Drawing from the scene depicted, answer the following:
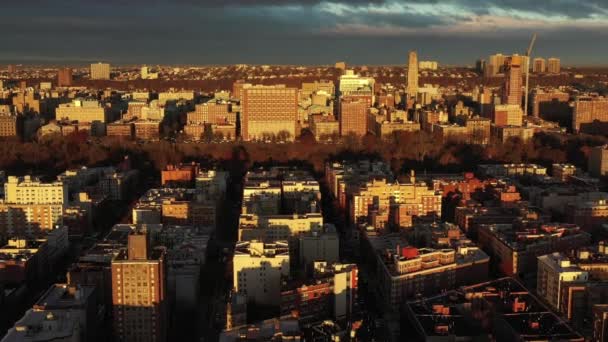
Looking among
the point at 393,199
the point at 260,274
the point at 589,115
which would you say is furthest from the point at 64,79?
the point at 260,274

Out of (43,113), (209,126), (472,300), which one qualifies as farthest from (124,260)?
(43,113)

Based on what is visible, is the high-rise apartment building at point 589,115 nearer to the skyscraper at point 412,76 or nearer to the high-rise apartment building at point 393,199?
the skyscraper at point 412,76

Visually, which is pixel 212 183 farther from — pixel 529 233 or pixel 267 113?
pixel 267 113

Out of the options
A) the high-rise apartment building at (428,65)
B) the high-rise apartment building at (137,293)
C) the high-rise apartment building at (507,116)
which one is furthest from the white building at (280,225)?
the high-rise apartment building at (428,65)

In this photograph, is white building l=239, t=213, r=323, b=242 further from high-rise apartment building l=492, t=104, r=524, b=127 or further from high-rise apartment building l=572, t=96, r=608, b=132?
high-rise apartment building l=572, t=96, r=608, b=132

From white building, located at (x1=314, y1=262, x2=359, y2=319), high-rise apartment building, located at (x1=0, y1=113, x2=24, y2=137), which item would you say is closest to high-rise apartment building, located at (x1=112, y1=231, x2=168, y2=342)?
A: white building, located at (x1=314, y1=262, x2=359, y2=319)

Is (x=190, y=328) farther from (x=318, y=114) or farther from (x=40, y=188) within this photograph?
(x=318, y=114)

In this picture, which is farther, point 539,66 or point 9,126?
point 539,66
